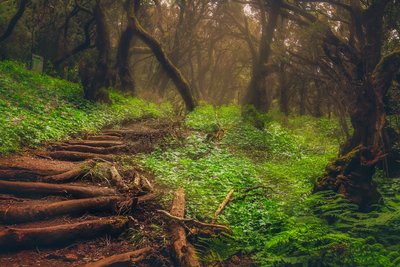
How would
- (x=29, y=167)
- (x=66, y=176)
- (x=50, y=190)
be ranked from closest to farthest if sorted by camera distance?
(x=50, y=190) → (x=29, y=167) → (x=66, y=176)

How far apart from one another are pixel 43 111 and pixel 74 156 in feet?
10.4

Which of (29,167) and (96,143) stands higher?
(96,143)

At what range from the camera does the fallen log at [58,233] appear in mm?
4789

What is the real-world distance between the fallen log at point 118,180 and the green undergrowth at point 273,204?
0.93 meters

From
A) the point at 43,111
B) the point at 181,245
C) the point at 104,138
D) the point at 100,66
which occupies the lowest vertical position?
the point at 181,245

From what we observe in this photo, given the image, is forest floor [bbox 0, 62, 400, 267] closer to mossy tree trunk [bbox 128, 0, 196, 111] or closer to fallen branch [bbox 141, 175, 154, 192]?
fallen branch [bbox 141, 175, 154, 192]

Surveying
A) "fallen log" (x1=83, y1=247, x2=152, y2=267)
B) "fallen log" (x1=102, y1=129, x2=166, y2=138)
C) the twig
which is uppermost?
"fallen log" (x1=102, y1=129, x2=166, y2=138)

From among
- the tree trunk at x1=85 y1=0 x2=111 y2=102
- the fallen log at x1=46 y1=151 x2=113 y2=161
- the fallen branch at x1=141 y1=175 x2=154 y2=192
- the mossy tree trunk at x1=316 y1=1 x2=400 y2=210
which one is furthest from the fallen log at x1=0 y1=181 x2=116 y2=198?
the tree trunk at x1=85 y1=0 x2=111 y2=102

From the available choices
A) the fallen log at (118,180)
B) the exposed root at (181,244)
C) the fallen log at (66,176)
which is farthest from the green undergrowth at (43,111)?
the exposed root at (181,244)

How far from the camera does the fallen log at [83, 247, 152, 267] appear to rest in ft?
15.5

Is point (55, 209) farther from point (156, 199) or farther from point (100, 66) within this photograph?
point (100, 66)

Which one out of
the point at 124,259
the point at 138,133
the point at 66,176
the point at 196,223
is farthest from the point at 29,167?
the point at 138,133

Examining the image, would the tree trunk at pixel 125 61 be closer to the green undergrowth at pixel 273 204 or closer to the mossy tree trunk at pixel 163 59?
the mossy tree trunk at pixel 163 59

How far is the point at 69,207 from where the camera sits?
5914 millimetres
